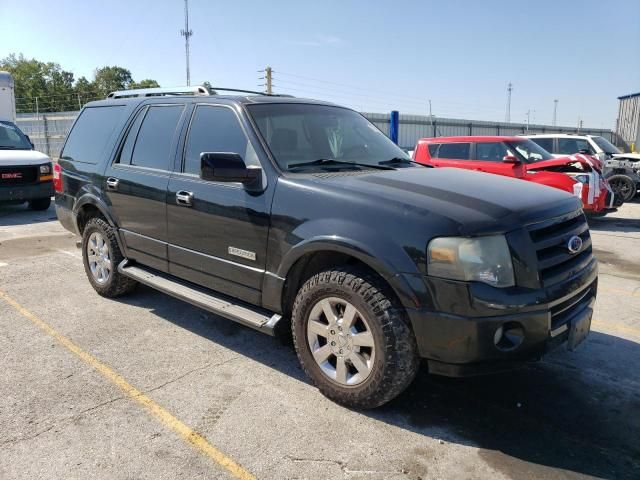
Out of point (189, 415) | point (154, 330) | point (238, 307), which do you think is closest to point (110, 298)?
point (154, 330)

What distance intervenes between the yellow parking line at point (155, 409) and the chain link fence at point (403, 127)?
16856mm

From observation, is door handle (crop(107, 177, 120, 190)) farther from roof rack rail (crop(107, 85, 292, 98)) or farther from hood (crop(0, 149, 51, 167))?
hood (crop(0, 149, 51, 167))

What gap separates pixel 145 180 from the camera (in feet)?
14.7

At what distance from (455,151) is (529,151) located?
Answer: 4.70 feet

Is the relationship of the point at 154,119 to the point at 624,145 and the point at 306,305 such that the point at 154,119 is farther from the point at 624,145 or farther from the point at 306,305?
the point at 624,145

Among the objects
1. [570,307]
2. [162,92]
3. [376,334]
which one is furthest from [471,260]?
[162,92]

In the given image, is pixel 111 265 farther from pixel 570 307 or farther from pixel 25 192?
pixel 25 192

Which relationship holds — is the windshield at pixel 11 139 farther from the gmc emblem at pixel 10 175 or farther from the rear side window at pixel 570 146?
the rear side window at pixel 570 146

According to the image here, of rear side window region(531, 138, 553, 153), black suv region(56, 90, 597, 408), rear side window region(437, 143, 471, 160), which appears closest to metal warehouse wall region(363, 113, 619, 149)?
rear side window region(531, 138, 553, 153)

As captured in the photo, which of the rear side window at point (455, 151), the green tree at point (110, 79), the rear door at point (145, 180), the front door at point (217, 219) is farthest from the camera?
the green tree at point (110, 79)

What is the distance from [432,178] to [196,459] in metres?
2.28

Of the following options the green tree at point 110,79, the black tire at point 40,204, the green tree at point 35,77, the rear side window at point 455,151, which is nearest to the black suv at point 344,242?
the rear side window at point 455,151

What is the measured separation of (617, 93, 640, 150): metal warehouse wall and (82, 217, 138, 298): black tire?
27.3 m

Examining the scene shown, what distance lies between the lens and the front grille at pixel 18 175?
10382 mm
